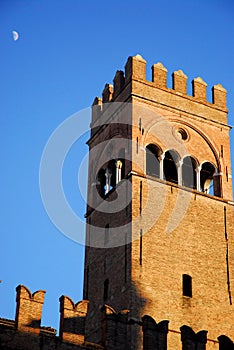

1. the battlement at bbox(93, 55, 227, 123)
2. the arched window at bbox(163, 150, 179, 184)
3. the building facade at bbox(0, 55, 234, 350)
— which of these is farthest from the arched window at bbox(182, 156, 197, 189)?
the battlement at bbox(93, 55, 227, 123)

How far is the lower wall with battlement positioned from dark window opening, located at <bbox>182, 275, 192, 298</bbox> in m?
3.23

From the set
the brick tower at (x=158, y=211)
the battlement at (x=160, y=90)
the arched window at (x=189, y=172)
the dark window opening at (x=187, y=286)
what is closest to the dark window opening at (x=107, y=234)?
the brick tower at (x=158, y=211)

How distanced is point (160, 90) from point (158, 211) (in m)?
5.35

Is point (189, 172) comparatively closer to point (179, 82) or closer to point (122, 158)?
point (122, 158)

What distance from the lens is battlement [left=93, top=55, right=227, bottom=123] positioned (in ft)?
106

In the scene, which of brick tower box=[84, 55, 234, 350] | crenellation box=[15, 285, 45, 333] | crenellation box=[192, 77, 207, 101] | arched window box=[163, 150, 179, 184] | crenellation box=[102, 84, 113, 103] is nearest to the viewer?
crenellation box=[15, 285, 45, 333]

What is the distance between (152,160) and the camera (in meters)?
31.9

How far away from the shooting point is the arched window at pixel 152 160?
104ft

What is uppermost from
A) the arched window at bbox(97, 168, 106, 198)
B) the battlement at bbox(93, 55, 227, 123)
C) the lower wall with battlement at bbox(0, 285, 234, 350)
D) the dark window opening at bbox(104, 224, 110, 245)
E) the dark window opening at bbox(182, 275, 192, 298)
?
the battlement at bbox(93, 55, 227, 123)

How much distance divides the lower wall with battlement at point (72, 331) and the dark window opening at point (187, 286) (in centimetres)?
323

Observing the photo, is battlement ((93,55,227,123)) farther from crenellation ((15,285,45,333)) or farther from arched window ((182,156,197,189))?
crenellation ((15,285,45,333))

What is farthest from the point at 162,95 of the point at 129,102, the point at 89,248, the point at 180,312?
the point at 180,312

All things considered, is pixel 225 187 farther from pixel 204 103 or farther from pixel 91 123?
pixel 91 123

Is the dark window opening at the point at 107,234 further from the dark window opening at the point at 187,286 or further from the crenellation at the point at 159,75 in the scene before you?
the crenellation at the point at 159,75
